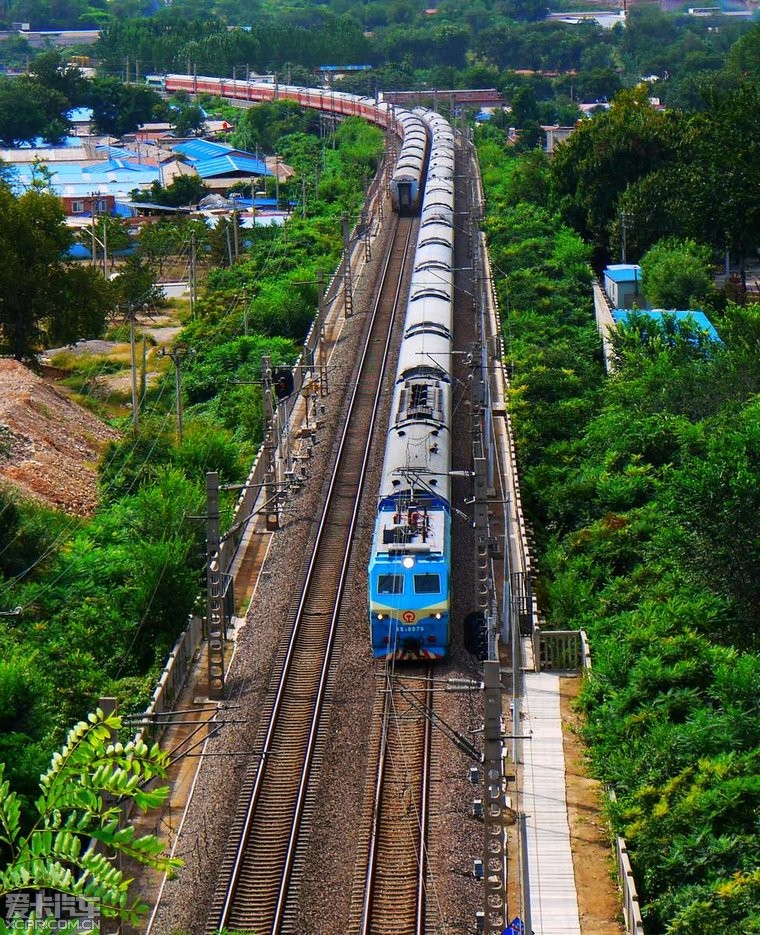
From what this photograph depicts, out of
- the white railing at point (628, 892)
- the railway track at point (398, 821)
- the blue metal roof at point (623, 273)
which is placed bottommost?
the railway track at point (398, 821)

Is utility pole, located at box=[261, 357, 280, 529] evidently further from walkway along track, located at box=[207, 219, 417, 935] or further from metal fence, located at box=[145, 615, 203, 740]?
metal fence, located at box=[145, 615, 203, 740]

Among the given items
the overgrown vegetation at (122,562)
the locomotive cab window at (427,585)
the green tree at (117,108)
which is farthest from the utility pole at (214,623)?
the green tree at (117,108)

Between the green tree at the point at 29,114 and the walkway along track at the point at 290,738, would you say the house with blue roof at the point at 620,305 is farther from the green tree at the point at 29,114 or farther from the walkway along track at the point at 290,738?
the green tree at the point at 29,114

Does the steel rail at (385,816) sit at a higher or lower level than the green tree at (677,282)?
lower

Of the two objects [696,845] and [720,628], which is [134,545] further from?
[696,845]

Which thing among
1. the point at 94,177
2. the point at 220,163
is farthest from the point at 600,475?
the point at 220,163

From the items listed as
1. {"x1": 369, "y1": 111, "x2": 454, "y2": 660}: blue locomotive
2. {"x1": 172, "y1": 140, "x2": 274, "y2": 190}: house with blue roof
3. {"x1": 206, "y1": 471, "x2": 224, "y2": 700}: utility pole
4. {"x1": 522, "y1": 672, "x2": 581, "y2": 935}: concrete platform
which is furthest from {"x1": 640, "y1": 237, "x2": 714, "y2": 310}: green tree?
{"x1": 172, "y1": 140, "x2": 274, "y2": 190}: house with blue roof
